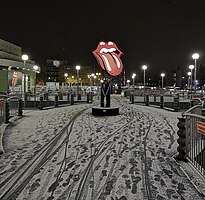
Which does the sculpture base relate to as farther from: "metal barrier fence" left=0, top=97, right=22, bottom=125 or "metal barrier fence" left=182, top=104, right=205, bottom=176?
"metal barrier fence" left=182, top=104, right=205, bottom=176

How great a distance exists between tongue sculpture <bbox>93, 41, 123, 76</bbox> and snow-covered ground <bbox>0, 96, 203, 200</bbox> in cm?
629

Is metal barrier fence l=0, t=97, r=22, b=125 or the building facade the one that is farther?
the building facade

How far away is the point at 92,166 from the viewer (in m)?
5.99

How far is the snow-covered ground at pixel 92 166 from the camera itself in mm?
4625

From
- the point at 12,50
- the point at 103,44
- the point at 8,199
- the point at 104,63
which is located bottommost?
the point at 8,199

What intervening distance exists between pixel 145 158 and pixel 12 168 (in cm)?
373

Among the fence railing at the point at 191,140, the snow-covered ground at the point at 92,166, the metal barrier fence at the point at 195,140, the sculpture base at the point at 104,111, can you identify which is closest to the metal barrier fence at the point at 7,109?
the snow-covered ground at the point at 92,166

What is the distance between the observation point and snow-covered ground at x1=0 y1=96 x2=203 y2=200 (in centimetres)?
462

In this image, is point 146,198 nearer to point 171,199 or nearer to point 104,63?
point 171,199

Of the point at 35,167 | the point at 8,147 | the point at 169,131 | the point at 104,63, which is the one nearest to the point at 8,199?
the point at 35,167

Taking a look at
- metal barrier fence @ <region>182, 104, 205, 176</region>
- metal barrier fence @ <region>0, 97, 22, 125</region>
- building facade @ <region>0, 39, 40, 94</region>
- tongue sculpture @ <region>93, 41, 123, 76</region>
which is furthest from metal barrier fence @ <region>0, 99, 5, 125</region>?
building facade @ <region>0, 39, 40, 94</region>

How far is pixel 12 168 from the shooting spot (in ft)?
19.3

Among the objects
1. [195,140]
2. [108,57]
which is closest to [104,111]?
[108,57]

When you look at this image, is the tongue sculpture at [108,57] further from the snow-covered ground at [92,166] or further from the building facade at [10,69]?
the building facade at [10,69]
